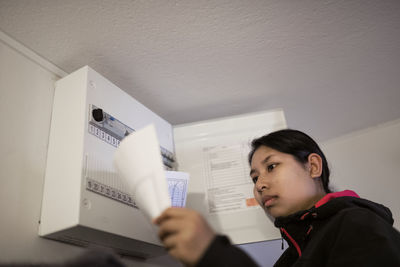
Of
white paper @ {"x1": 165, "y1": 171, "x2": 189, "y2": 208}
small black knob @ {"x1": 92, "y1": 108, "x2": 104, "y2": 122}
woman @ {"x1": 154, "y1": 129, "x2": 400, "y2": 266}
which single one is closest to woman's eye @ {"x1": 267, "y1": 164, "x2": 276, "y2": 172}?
woman @ {"x1": 154, "y1": 129, "x2": 400, "y2": 266}

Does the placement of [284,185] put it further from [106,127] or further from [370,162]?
[370,162]

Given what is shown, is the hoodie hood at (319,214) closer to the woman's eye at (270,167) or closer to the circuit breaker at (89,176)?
the woman's eye at (270,167)

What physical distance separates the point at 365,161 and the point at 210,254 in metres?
1.54

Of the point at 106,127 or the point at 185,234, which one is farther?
the point at 106,127

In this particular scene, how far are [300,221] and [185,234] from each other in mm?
570

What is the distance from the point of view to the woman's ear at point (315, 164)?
1.23 m

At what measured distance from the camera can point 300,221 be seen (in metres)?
1.07

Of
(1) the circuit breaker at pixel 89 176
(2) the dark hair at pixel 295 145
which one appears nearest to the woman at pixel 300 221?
(2) the dark hair at pixel 295 145

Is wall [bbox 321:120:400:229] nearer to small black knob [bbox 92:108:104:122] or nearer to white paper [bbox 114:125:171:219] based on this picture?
small black knob [bbox 92:108:104:122]

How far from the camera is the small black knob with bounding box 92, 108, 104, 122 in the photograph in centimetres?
115

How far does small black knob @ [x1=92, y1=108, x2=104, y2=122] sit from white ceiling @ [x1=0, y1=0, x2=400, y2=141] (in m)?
0.24

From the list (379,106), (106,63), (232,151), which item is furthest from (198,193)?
(379,106)

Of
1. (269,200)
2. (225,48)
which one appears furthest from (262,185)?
(225,48)

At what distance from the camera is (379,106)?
5.78 feet
